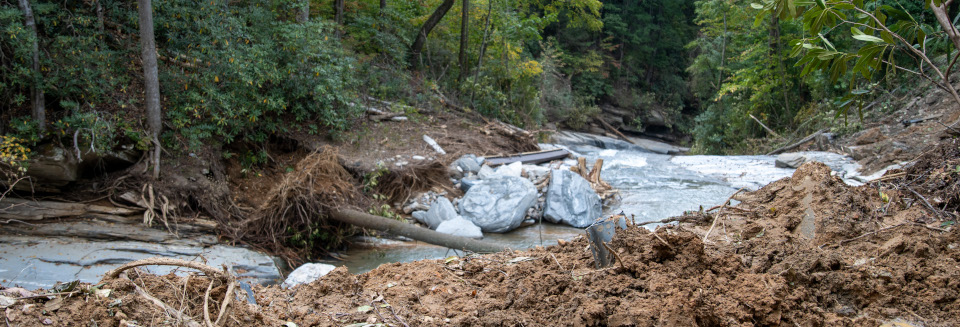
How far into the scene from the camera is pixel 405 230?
240 inches

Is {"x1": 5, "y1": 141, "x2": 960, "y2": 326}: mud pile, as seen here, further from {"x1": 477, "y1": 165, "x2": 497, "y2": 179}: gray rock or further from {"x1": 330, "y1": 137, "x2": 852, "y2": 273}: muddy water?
{"x1": 477, "y1": 165, "x2": 497, "y2": 179}: gray rock

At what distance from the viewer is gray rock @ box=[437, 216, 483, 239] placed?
21.7 feet

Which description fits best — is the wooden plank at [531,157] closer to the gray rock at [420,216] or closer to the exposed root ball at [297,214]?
the gray rock at [420,216]

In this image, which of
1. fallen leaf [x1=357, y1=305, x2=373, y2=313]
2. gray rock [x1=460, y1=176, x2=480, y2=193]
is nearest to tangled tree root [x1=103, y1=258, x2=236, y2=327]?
fallen leaf [x1=357, y1=305, x2=373, y2=313]

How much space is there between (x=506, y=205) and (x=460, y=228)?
0.87m

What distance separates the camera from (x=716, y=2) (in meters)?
16.7

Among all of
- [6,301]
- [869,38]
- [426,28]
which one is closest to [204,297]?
[6,301]

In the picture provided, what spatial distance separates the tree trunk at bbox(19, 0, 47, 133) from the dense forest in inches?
0.7

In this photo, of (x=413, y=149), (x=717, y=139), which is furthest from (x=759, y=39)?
(x=413, y=149)

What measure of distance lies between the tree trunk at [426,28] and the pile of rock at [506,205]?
642 cm

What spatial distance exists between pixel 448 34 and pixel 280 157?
7.78 m

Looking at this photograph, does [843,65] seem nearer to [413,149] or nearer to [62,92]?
[62,92]

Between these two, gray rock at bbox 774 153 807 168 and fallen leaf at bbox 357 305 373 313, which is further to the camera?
gray rock at bbox 774 153 807 168

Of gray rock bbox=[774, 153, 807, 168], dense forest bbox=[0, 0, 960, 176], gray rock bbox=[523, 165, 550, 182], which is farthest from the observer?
gray rock bbox=[774, 153, 807, 168]
